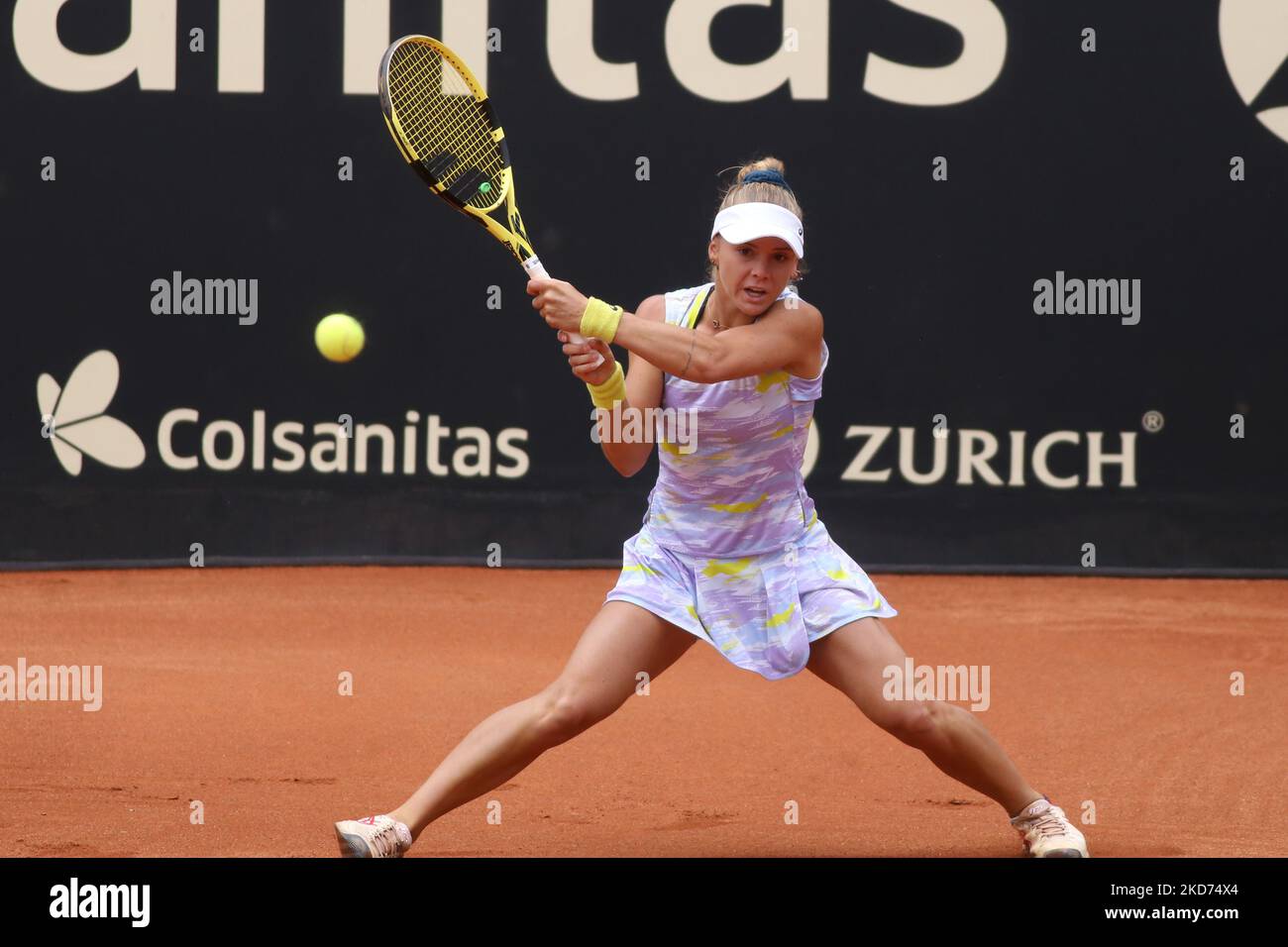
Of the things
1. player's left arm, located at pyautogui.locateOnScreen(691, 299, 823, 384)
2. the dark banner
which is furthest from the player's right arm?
the dark banner

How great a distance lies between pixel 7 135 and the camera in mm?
7527

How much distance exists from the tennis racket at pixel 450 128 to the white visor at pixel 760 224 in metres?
0.54

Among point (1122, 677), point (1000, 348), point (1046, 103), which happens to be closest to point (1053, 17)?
point (1046, 103)

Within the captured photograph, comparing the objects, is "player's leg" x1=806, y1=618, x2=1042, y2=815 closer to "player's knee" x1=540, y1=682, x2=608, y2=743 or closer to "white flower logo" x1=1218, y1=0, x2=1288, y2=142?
"player's knee" x1=540, y1=682, x2=608, y2=743

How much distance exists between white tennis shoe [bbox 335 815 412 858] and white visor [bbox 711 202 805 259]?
4.32 ft

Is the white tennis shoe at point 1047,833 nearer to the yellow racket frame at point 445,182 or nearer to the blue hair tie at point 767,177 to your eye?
Result: the blue hair tie at point 767,177

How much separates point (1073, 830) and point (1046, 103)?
193 inches

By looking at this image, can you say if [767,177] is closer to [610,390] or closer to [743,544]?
[610,390]

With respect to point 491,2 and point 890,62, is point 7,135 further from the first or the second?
point 890,62

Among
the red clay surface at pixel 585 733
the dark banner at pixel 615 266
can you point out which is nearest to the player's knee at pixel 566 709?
the red clay surface at pixel 585 733

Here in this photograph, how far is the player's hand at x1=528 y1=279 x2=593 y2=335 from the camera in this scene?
10.3ft

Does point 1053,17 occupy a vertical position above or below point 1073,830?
above

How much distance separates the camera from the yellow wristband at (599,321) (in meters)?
3.12

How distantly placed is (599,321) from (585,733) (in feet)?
7.16
